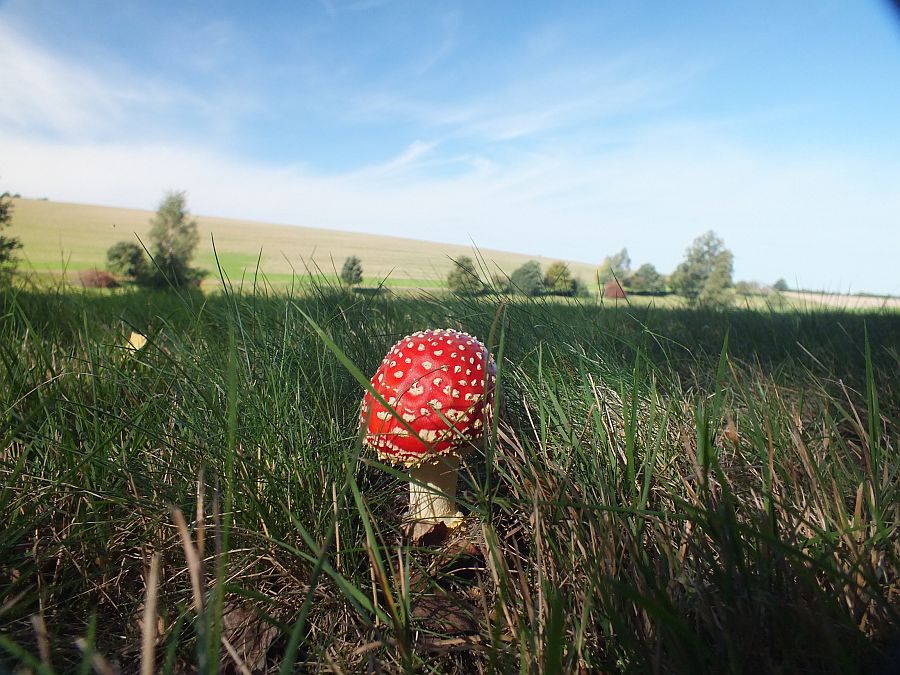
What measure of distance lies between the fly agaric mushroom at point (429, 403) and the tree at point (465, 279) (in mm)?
581

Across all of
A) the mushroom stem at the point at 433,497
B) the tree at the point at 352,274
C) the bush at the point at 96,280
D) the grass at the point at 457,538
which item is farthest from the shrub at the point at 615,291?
the bush at the point at 96,280

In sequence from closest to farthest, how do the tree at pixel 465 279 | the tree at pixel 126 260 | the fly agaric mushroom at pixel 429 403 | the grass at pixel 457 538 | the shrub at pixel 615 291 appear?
the grass at pixel 457 538
the fly agaric mushroom at pixel 429 403
the shrub at pixel 615 291
the tree at pixel 465 279
the tree at pixel 126 260

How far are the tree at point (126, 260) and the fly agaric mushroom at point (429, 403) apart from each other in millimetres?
27527

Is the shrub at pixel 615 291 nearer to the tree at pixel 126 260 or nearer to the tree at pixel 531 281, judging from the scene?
the tree at pixel 531 281

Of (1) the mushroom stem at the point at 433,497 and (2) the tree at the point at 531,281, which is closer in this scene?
(1) the mushroom stem at the point at 433,497

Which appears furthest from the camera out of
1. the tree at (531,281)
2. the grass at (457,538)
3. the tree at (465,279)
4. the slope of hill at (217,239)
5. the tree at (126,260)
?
the slope of hill at (217,239)

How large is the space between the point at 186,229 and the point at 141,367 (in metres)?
33.0

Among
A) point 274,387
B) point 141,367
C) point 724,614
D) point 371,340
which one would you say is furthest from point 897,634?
point 141,367

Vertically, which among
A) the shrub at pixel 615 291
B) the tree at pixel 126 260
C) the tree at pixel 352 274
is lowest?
the tree at pixel 126 260

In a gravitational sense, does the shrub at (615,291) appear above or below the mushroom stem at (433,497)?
above

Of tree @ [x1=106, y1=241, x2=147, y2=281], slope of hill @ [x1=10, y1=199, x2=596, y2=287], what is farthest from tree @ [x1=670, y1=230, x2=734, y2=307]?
tree @ [x1=106, y1=241, x2=147, y2=281]

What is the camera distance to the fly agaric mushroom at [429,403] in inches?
53.0

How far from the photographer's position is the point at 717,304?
18.8ft

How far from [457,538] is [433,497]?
0.43ft
